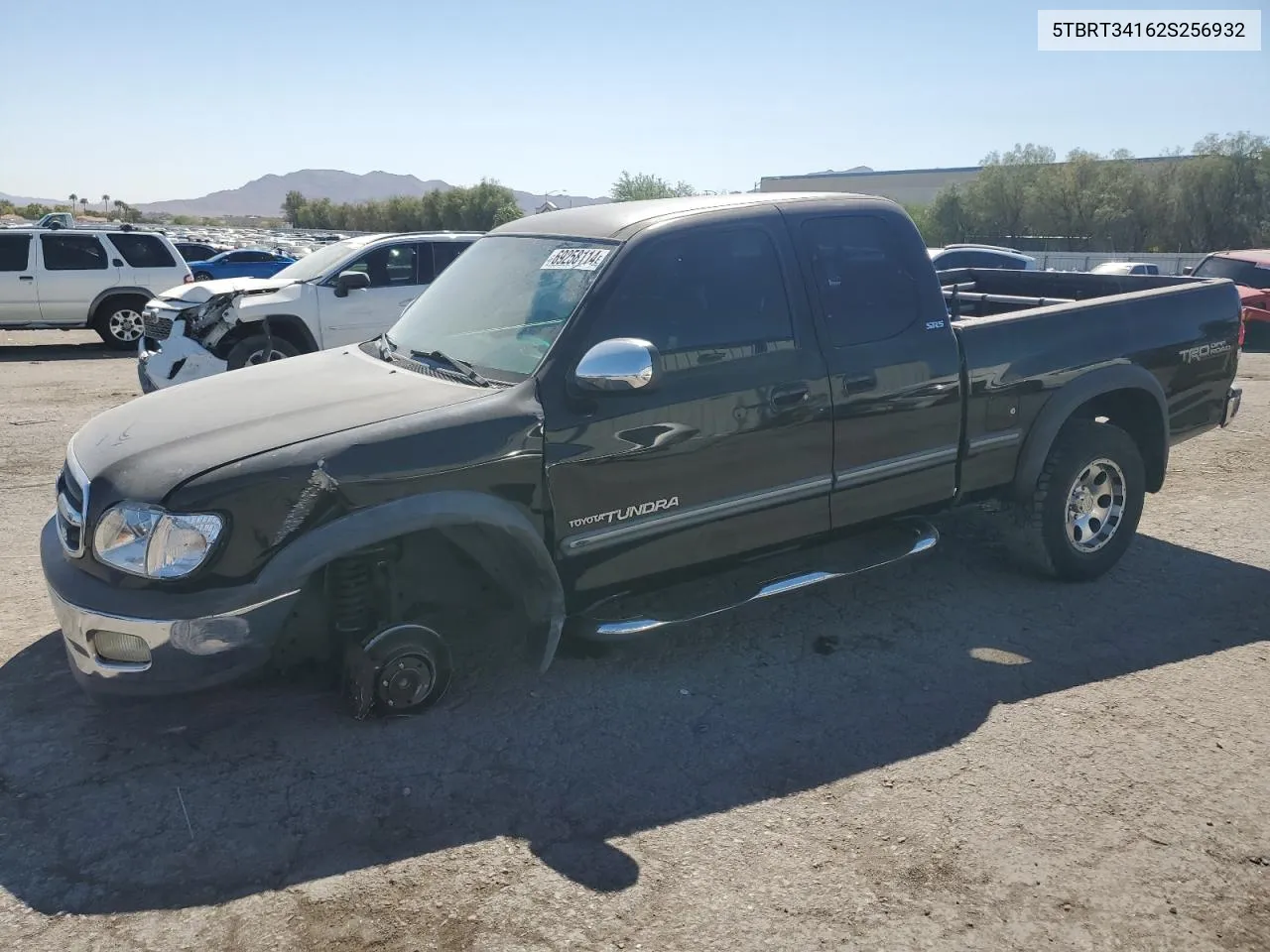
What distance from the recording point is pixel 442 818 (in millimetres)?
3320

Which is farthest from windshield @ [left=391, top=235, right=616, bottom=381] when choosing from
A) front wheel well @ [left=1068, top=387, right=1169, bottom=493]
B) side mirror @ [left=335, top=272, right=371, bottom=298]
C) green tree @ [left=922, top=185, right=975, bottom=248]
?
green tree @ [left=922, top=185, right=975, bottom=248]

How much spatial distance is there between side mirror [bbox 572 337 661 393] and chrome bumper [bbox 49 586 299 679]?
1.26m

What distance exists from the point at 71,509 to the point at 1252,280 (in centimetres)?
1805

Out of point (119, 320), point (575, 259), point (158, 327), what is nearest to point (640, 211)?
point (575, 259)

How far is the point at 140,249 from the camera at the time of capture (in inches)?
618

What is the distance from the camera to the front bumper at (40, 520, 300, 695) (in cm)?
329

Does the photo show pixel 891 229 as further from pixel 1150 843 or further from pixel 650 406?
pixel 1150 843

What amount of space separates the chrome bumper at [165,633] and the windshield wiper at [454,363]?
1.05m

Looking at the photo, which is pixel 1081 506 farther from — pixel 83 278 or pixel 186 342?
pixel 83 278

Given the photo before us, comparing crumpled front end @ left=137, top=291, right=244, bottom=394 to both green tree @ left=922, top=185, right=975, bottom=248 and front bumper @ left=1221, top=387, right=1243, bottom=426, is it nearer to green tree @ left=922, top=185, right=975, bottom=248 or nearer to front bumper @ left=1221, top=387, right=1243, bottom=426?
front bumper @ left=1221, top=387, right=1243, bottom=426

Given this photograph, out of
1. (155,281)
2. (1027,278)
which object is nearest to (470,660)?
(1027,278)

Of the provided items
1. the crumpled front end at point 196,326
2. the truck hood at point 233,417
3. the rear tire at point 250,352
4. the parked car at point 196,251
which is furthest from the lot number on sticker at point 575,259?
the parked car at point 196,251

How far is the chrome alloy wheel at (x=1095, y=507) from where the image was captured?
5.28m

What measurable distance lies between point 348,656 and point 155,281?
13.9 m
